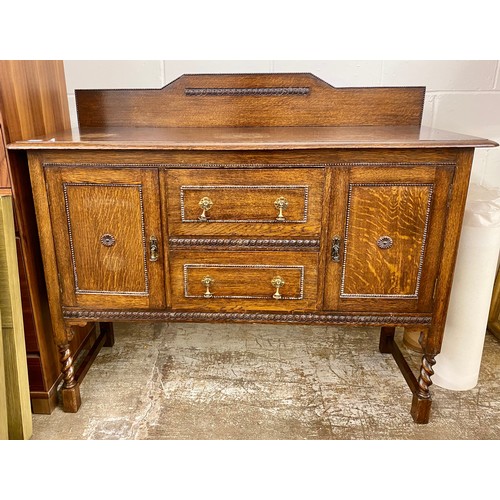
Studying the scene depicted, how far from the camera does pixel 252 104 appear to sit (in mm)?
1919

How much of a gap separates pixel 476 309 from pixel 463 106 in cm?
100

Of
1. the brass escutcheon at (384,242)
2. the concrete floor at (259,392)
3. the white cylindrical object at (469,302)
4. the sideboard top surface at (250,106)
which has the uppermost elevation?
the sideboard top surface at (250,106)

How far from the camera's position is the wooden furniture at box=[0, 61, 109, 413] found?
1.48m

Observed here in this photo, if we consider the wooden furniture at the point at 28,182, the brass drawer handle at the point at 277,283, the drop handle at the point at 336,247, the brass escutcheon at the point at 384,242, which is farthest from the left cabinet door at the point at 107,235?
the brass escutcheon at the point at 384,242

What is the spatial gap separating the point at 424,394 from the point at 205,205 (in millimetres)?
1092

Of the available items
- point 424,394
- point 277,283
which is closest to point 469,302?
point 424,394

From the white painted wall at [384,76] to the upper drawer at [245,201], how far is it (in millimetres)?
872

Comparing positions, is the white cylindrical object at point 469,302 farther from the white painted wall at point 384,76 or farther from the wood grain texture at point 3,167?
the wood grain texture at point 3,167

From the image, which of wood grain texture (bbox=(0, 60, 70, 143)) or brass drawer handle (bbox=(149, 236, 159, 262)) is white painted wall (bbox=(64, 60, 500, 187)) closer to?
wood grain texture (bbox=(0, 60, 70, 143))

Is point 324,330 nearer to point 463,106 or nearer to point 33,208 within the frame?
point 463,106

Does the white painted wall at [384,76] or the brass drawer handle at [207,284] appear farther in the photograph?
the white painted wall at [384,76]

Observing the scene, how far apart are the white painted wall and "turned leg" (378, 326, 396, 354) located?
1.02 m

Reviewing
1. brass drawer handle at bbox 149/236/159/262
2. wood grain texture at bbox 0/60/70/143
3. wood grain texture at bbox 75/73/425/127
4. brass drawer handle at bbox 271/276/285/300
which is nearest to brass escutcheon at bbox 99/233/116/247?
brass drawer handle at bbox 149/236/159/262

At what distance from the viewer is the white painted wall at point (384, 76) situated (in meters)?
2.09
